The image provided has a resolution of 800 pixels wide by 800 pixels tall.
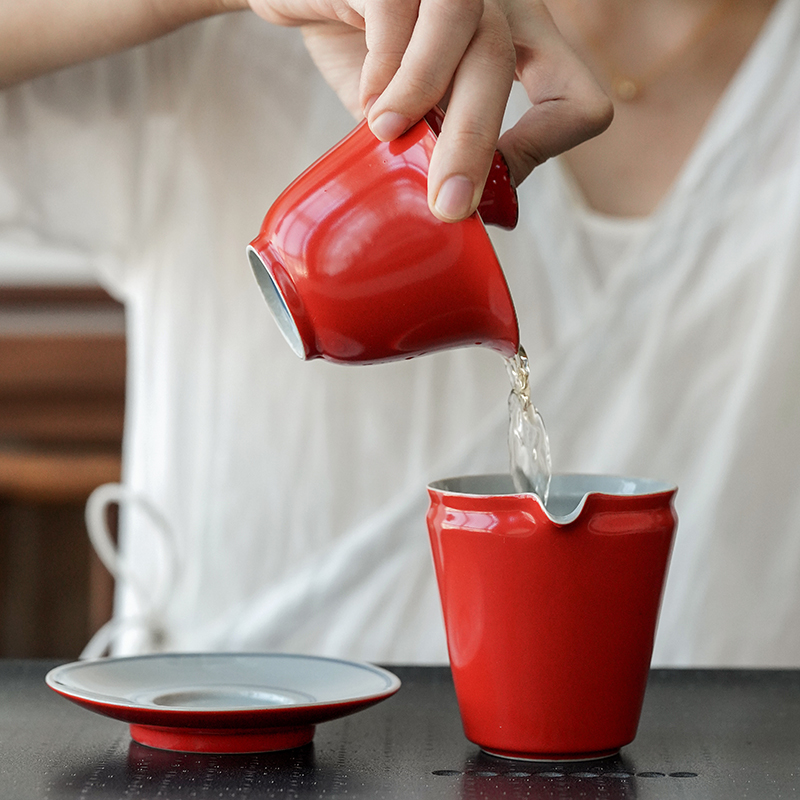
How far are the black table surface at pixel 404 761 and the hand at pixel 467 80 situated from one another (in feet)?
0.87

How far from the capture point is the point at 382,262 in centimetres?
50

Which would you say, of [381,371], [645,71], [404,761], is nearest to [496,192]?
[404,761]

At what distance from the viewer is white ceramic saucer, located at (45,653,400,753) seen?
488 mm

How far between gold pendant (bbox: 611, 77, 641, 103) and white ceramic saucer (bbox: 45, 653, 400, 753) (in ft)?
2.47

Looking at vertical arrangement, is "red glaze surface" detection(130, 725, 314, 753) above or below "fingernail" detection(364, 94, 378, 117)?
below

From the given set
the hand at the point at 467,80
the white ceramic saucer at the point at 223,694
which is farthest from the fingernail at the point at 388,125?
the white ceramic saucer at the point at 223,694

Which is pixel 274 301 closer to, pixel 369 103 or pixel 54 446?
pixel 369 103

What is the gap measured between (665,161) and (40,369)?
0.99 m

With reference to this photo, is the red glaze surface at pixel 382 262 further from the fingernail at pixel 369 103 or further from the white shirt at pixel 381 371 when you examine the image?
the white shirt at pixel 381 371

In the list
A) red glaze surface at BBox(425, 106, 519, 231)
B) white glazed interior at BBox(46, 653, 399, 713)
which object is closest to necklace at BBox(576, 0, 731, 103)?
red glaze surface at BBox(425, 106, 519, 231)

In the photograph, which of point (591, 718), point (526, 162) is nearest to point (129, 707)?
point (591, 718)

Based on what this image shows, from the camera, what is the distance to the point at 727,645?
1.11 m

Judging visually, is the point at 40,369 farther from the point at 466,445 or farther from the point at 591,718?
the point at 591,718

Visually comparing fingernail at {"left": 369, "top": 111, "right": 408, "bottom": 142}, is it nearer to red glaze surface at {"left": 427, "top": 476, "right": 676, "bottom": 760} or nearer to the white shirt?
red glaze surface at {"left": 427, "top": 476, "right": 676, "bottom": 760}
